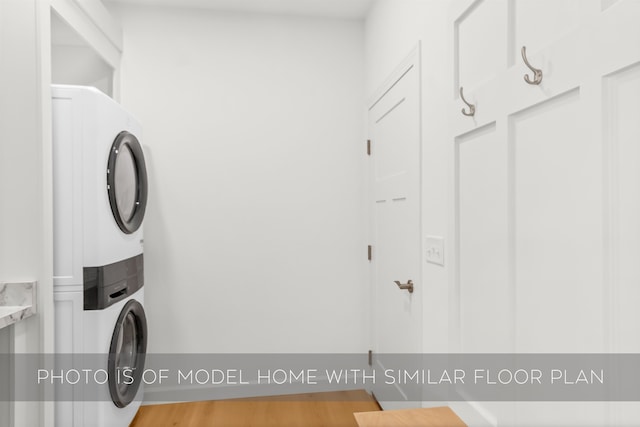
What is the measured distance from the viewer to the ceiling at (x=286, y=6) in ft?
8.32

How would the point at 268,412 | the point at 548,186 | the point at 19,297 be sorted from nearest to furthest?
the point at 548,186, the point at 19,297, the point at 268,412

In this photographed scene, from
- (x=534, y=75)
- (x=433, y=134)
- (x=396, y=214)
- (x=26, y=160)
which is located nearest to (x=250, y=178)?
(x=396, y=214)

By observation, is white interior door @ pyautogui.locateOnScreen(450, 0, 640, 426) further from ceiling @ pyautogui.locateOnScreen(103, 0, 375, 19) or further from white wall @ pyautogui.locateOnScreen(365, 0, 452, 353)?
ceiling @ pyautogui.locateOnScreen(103, 0, 375, 19)

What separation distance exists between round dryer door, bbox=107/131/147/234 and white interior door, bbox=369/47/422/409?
1421mm

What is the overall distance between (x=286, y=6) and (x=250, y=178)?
119cm

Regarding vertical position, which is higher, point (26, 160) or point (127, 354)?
point (26, 160)

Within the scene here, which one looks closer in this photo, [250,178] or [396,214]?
[396,214]

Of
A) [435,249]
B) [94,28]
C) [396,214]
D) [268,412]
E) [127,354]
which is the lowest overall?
[268,412]

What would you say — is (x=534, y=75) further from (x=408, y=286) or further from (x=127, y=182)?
(x=127, y=182)

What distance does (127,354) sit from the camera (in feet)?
7.06

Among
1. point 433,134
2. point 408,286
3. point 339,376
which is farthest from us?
point 339,376

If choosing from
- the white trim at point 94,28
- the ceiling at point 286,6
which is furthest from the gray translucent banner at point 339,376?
the ceiling at point 286,6

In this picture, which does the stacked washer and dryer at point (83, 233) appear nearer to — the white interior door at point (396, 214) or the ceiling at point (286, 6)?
the ceiling at point (286, 6)

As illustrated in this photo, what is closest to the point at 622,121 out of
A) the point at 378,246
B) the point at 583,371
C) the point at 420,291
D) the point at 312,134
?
the point at 583,371
